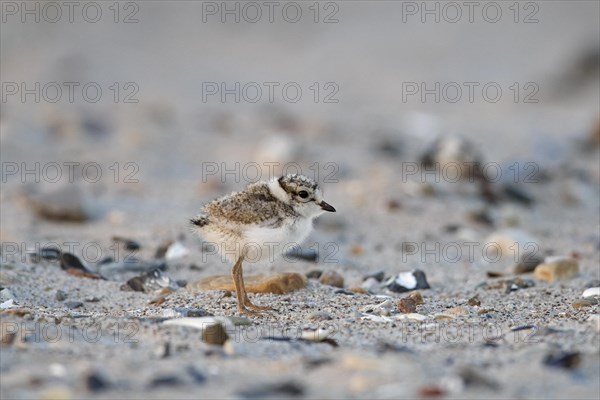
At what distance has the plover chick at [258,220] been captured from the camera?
411 cm

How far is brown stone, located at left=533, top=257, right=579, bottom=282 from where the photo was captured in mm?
5008

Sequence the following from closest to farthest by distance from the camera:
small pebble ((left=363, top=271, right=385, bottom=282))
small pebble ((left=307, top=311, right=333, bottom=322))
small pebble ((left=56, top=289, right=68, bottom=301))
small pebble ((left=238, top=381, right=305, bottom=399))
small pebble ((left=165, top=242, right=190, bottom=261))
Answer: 1. small pebble ((left=238, top=381, right=305, bottom=399))
2. small pebble ((left=307, top=311, right=333, bottom=322))
3. small pebble ((left=56, top=289, right=68, bottom=301))
4. small pebble ((left=363, top=271, right=385, bottom=282))
5. small pebble ((left=165, top=242, right=190, bottom=261))

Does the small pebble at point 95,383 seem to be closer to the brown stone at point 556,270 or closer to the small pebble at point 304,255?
the small pebble at point 304,255

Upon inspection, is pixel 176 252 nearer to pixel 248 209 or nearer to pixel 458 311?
pixel 248 209

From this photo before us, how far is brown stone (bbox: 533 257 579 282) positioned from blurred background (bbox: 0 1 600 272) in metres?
1.13

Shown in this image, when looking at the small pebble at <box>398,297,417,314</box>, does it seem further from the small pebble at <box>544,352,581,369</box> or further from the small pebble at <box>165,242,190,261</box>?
the small pebble at <box>165,242,190,261</box>

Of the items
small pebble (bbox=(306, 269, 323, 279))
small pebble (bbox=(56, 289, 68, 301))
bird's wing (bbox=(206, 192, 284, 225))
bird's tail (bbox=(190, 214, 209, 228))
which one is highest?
bird's wing (bbox=(206, 192, 284, 225))

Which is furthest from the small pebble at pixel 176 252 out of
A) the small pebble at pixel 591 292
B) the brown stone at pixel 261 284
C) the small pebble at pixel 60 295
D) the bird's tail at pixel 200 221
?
the small pebble at pixel 591 292

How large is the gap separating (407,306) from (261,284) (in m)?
0.79

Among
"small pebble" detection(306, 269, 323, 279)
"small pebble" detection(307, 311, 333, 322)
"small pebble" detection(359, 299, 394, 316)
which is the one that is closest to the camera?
"small pebble" detection(307, 311, 333, 322)

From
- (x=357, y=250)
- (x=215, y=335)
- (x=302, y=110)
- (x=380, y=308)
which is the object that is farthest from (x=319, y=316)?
(x=302, y=110)

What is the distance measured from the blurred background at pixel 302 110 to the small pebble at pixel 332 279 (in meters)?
1.14

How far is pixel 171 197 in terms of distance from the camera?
720 centimetres

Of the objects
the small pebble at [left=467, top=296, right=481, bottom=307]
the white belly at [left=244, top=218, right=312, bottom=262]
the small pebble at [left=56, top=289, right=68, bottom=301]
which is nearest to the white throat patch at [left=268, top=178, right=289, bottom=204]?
the white belly at [left=244, top=218, right=312, bottom=262]
